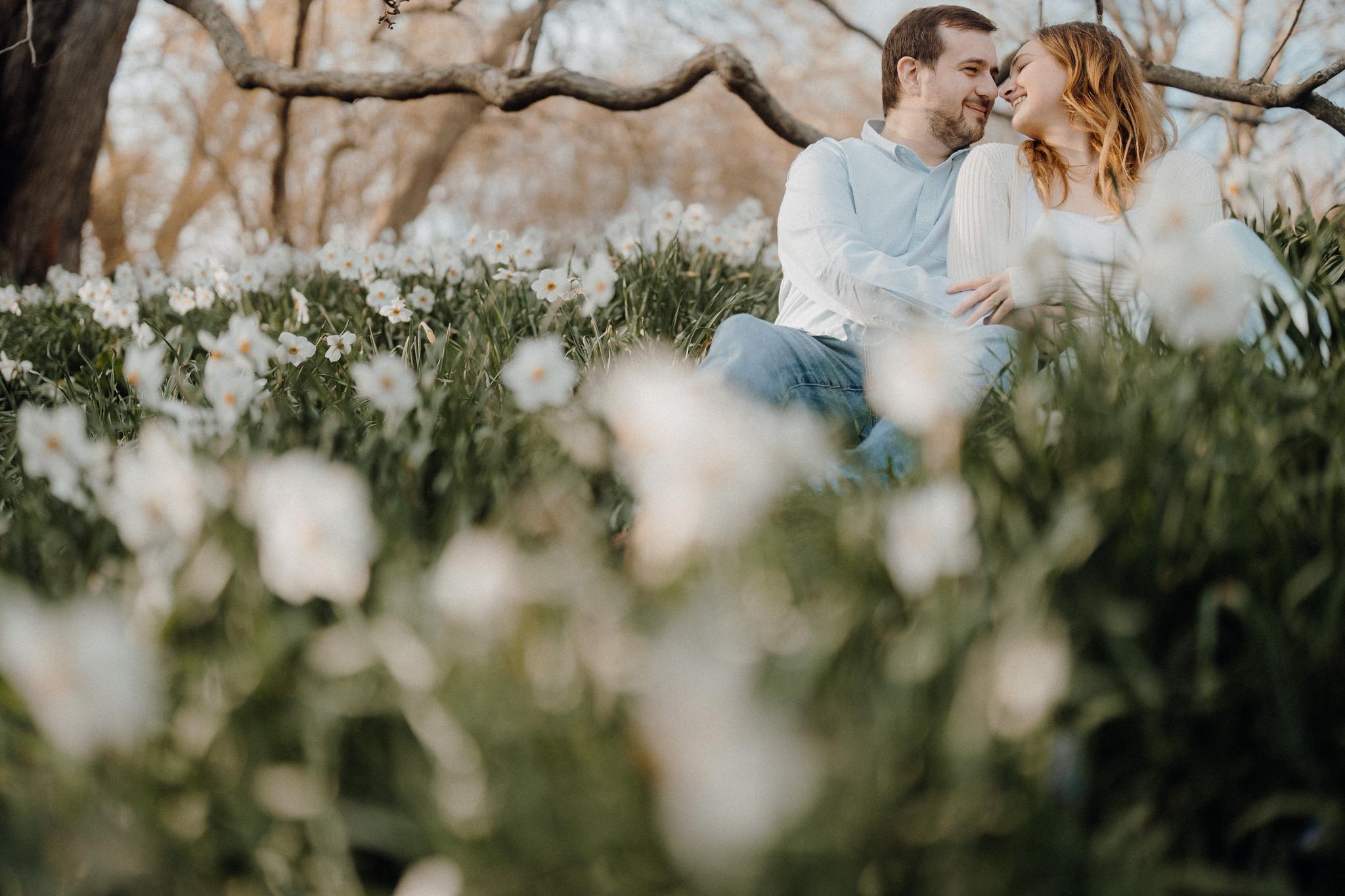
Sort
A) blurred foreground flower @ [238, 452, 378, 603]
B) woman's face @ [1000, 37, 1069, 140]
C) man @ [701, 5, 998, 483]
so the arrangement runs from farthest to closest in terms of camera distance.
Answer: woman's face @ [1000, 37, 1069, 140]
man @ [701, 5, 998, 483]
blurred foreground flower @ [238, 452, 378, 603]

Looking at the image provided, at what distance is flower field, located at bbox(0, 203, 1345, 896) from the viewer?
0.90m

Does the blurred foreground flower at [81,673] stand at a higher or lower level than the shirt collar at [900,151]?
lower

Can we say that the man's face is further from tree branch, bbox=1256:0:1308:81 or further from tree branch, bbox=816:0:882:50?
tree branch, bbox=816:0:882:50

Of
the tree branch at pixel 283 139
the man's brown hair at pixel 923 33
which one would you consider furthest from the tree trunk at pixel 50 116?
the man's brown hair at pixel 923 33

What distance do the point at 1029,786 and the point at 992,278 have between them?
191cm

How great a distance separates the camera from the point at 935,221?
3340 millimetres

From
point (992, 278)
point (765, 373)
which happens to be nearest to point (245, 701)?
point (765, 373)

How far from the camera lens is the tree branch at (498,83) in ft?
16.6

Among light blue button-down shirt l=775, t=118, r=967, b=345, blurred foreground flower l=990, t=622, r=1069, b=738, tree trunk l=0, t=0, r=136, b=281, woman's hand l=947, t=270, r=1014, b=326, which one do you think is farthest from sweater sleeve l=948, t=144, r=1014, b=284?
tree trunk l=0, t=0, r=136, b=281

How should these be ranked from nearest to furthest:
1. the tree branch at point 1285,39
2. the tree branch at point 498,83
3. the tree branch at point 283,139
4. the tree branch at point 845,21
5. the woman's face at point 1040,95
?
the woman's face at point 1040,95 → the tree branch at point 1285,39 → the tree branch at point 498,83 → the tree branch at point 845,21 → the tree branch at point 283,139

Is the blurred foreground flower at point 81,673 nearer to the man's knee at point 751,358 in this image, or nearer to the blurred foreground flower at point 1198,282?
the blurred foreground flower at point 1198,282

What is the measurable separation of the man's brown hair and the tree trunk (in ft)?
15.3

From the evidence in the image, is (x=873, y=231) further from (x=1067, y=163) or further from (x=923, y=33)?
(x=923, y=33)

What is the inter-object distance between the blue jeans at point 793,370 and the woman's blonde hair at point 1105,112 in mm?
890
